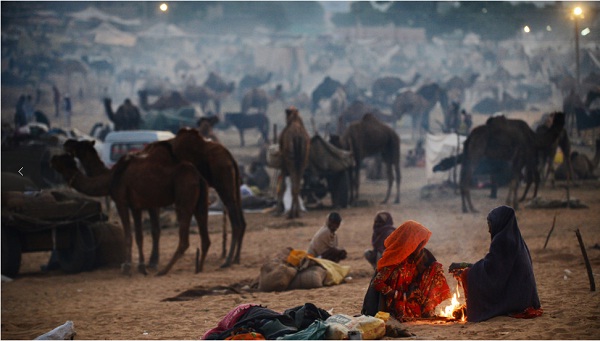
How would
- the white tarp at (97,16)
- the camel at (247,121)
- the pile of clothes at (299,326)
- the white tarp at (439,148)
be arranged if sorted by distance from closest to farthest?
the pile of clothes at (299,326), the white tarp at (439,148), the camel at (247,121), the white tarp at (97,16)

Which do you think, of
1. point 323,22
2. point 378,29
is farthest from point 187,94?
point 323,22

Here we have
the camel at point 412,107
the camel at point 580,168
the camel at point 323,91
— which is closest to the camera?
the camel at point 580,168

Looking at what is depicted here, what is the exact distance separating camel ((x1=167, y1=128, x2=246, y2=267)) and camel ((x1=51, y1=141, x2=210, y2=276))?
202mm

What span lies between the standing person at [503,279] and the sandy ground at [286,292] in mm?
127

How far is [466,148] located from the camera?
1652cm

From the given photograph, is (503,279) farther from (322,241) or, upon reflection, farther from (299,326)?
(322,241)

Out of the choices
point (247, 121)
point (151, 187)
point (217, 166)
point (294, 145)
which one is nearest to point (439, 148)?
point (294, 145)

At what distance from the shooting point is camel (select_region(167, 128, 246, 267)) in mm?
11992

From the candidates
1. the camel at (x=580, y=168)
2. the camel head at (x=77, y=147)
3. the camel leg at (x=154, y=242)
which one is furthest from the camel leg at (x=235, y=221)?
the camel at (x=580, y=168)

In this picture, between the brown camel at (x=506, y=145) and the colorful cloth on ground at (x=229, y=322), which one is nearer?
the colorful cloth on ground at (x=229, y=322)

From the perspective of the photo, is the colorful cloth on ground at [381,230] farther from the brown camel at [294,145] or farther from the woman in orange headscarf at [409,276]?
the brown camel at [294,145]

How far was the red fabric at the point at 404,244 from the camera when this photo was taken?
7.01 metres

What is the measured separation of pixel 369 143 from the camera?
1938 cm

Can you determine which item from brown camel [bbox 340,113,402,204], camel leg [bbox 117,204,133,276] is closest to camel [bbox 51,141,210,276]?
camel leg [bbox 117,204,133,276]
